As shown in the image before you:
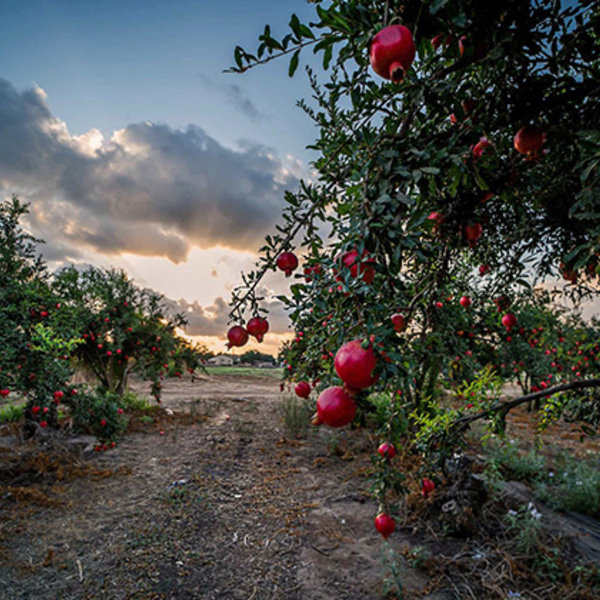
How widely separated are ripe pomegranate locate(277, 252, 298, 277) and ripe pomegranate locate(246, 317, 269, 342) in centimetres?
25

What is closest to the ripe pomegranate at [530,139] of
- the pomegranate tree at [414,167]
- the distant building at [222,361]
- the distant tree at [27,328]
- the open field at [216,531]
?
the pomegranate tree at [414,167]

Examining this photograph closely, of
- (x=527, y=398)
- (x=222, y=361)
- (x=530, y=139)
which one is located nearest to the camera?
(x=530, y=139)

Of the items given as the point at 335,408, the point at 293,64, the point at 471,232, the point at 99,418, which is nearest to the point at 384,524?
the point at 335,408

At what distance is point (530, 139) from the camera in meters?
1.38

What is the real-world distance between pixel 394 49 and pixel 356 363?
78cm

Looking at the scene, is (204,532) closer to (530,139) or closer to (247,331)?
(247,331)

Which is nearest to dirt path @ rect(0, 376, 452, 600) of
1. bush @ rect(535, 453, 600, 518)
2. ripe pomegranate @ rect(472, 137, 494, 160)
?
bush @ rect(535, 453, 600, 518)

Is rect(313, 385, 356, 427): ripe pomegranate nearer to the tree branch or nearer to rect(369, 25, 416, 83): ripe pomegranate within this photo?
rect(369, 25, 416, 83): ripe pomegranate

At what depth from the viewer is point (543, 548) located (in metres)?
3.01

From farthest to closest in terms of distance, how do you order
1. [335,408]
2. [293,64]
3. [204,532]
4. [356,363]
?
1. [204,532]
2. [293,64]
3. [335,408]
4. [356,363]

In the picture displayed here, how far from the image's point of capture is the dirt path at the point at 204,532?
3.01 metres

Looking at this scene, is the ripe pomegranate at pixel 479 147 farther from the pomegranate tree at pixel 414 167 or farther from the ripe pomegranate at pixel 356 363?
the ripe pomegranate at pixel 356 363

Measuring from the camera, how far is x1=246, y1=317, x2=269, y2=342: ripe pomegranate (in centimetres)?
149

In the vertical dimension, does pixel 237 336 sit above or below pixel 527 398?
above
